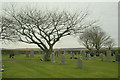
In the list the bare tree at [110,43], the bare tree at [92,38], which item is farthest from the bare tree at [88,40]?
the bare tree at [110,43]

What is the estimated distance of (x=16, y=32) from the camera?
2384 cm

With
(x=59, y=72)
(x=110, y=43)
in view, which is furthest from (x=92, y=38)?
(x=59, y=72)

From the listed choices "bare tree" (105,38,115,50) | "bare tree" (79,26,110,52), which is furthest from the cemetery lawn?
"bare tree" (105,38,115,50)

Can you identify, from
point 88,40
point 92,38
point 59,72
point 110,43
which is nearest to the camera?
point 59,72

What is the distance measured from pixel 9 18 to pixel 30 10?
12.5ft

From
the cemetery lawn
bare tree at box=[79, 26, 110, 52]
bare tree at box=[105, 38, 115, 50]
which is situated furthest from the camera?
bare tree at box=[105, 38, 115, 50]

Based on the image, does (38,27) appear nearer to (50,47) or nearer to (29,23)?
(29,23)

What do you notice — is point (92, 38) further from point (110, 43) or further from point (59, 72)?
point (59, 72)

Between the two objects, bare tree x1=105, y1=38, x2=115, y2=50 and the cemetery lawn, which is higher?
bare tree x1=105, y1=38, x2=115, y2=50

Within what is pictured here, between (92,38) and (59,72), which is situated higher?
(92,38)

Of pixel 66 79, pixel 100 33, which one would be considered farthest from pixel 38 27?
pixel 100 33

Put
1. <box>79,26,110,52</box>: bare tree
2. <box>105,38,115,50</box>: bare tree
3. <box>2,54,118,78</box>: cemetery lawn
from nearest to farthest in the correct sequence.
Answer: <box>2,54,118,78</box>: cemetery lawn → <box>79,26,110,52</box>: bare tree → <box>105,38,115,50</box>: bare tree

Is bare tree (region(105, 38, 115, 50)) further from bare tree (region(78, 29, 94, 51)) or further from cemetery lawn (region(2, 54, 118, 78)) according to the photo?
cemetery lawn (region(2, 54, 118, 78))

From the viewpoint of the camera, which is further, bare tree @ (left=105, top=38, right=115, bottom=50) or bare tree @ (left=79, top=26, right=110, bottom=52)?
bare tree @ (left=105, top=38, right=115, bottom=50)
